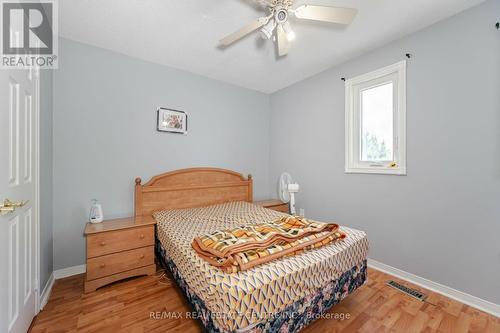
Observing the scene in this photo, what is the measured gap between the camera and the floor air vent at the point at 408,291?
198 centimetres

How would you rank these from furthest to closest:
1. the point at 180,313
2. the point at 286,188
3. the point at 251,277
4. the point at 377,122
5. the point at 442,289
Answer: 1. the point at 286,188
2. the point at 377,122
3. the point at 442,289
4. the point at 180,313
5. the point at 251,277

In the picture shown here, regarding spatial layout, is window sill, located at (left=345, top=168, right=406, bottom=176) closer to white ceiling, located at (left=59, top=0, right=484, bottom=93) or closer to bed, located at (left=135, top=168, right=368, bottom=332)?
bed, located at (left=135, top=168, right=368, bottom=332)

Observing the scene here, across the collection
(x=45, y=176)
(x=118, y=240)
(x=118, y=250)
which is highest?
(x=45, y=176)

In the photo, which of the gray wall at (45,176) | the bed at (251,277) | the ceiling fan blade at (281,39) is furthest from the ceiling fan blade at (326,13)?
the gray wall at (45,176)

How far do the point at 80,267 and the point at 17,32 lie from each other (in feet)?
7.64

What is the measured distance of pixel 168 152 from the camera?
3.00 m

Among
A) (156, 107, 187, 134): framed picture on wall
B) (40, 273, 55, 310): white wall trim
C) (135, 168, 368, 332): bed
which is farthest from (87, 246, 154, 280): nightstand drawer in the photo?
(156, 107, 187, 134): framed picture on wall

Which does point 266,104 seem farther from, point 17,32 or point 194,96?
point 17,32

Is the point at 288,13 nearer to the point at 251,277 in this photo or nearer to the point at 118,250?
the point at 251,277

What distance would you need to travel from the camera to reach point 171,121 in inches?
118

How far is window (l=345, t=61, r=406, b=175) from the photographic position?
7.75 ft

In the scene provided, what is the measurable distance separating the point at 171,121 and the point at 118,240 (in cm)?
166

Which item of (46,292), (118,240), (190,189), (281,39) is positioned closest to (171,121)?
(190,189)

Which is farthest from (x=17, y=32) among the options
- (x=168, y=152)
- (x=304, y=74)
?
(x=304, y=74)
